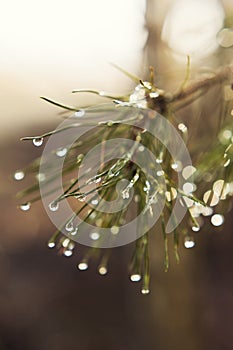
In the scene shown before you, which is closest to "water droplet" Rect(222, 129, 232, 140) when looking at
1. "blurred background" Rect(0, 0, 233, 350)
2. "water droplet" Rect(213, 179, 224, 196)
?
"water droplet" Rect(213, 179, 224, 196)

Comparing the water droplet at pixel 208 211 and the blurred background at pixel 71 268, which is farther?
the blurred background at pixel 71 268

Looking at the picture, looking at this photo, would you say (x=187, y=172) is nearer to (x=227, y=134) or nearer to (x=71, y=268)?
(x=227, y=134)

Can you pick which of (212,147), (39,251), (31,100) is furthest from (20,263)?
(212,147)

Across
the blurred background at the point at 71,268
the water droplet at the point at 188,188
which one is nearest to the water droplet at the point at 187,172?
the water droplet at the point at 188,188

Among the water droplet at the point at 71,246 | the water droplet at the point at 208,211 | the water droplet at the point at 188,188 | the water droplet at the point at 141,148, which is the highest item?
the water droplet at the point at 141,148

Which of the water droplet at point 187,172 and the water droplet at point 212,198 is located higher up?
the water droplet at point 187,172

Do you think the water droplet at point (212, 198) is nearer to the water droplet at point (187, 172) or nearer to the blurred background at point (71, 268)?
the water droplet at point (187, 172)

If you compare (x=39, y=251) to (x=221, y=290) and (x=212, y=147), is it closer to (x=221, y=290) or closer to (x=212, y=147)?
(x=221, y=290)

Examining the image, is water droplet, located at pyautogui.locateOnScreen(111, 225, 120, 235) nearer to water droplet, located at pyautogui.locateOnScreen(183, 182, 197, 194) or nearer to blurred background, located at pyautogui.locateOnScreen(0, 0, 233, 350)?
water droplet, located at pyautogui.locateOnScreen(183, 182, 197, 194)
